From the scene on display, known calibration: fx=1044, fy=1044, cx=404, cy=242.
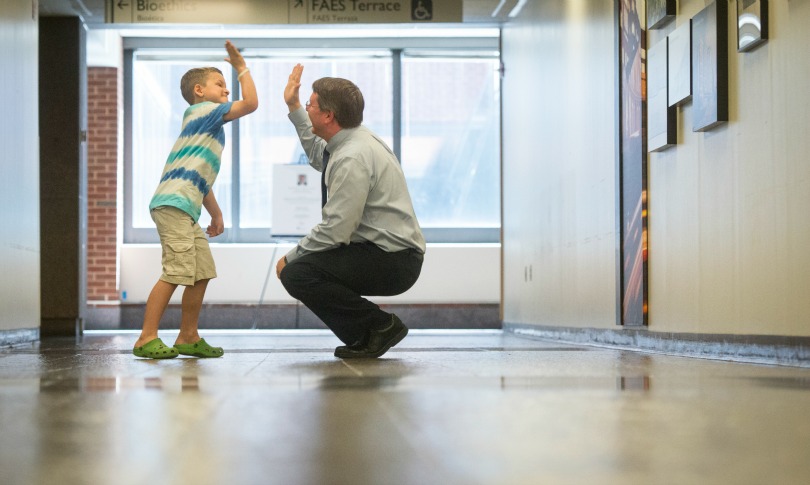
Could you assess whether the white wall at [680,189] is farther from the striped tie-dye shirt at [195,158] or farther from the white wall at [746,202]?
the striped tie-dye shirt at [195,158]

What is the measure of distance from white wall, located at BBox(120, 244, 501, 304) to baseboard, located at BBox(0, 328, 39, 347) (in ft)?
13.0

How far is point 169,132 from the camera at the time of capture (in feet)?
37.4

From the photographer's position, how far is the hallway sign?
25.1ft

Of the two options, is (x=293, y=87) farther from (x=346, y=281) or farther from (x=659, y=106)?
(x=659, y=106)

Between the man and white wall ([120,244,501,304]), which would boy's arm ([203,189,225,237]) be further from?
white wall ([120,244,501,304])

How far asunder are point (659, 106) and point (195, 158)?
2014 millimetres

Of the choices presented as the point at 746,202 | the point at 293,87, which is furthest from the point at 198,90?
the point at 746,202

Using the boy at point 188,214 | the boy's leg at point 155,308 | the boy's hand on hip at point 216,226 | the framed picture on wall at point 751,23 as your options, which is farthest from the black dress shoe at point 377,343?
the framed picture on wall at point 751,23

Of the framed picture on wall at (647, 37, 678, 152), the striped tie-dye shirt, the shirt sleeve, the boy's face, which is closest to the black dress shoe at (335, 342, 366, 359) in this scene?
the shirt sleeve

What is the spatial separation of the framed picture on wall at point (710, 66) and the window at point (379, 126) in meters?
7.40

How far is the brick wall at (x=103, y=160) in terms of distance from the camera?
10.8 metres

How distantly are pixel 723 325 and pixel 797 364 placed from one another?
677mm

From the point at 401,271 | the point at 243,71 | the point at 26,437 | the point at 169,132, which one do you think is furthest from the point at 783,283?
the point at 169,132

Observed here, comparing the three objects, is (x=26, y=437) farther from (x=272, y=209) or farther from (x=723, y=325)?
(x=272, y=209)
